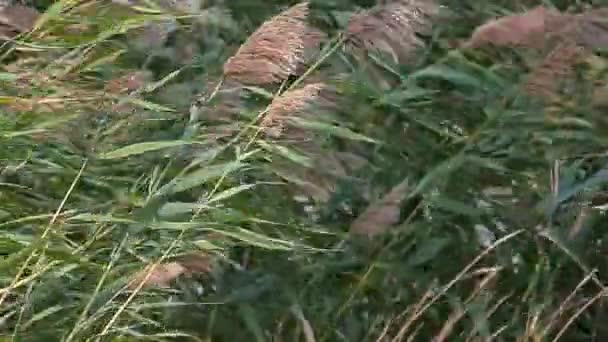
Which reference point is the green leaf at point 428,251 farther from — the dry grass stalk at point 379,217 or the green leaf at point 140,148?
the green leaf at point 140,148

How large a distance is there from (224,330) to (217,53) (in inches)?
29.0

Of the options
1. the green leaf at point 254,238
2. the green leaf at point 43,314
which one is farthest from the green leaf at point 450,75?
the green leaf at point 43,314

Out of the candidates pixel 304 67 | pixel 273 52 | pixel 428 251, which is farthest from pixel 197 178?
pixel 428 251

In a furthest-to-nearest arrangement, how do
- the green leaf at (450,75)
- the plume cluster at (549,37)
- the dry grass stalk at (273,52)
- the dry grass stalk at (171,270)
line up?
1. the green leaf at (450,75)
2. the plume cluster at (549,37)
3. the dry grass stalk at (273,52)
4. the dry grass stalk at (171,270)

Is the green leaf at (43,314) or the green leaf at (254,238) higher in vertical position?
the green leaf at (254,238)

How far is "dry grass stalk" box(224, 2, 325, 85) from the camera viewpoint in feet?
6.27

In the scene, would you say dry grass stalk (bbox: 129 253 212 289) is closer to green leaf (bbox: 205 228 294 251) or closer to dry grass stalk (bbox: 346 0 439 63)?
green leaf (bbox: 205 228 294 251)

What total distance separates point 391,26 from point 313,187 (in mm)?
321

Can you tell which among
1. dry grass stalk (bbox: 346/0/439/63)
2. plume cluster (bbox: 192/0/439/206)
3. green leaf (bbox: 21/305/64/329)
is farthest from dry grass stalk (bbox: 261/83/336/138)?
green leaf (bbox: 21/305/64/329)

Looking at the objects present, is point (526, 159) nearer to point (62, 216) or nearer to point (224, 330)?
point (224, 330)

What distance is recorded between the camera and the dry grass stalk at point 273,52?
75.2 inches

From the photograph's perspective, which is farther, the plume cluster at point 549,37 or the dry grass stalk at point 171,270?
the plume cluster at point 549,37

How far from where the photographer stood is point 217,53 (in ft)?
8.57

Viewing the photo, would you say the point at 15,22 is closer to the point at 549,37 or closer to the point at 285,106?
the point at 285,106
